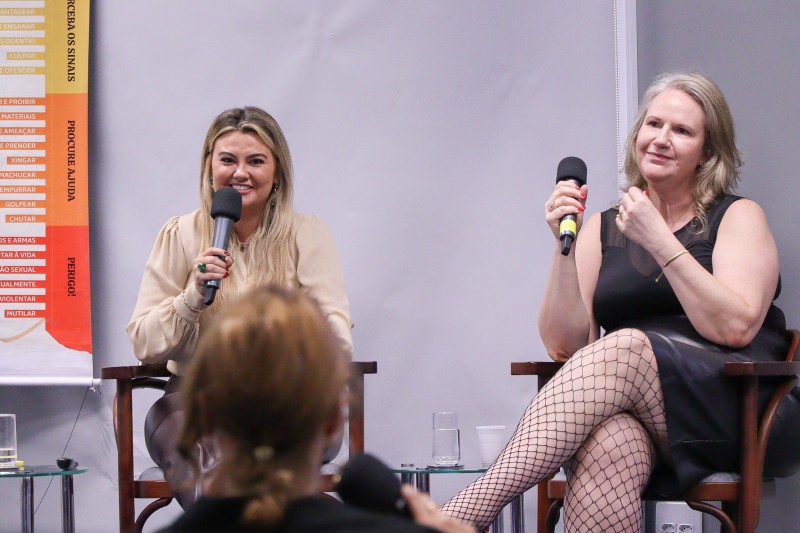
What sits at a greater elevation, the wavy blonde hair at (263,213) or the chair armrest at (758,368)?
the wavy blonde hair at (263,213)

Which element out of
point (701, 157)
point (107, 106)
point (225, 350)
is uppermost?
point (107, 106)

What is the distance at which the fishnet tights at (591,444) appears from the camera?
197 centimetres

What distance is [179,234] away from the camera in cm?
279

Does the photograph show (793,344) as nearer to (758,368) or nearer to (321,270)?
(758,368)

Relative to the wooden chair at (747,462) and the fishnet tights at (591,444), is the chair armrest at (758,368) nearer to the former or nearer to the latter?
the wooden chair at (747,462)

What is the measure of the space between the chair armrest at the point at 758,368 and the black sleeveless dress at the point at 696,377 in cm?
7

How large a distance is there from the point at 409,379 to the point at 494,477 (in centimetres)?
125

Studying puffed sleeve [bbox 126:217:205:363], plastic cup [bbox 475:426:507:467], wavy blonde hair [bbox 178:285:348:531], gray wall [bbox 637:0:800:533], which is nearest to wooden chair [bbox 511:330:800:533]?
gray wall [bbox 637:0:800:533]

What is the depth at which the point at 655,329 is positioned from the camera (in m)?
2.34

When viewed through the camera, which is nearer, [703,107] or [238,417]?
[238,417]

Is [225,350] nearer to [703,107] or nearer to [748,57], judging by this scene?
[703,107]

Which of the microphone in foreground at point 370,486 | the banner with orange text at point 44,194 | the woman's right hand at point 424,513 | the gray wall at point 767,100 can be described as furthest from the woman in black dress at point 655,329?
the banner with orange text at point 44,194

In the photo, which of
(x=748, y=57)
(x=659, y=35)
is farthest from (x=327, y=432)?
(x=659, y=35)

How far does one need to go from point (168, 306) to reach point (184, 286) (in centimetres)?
16
